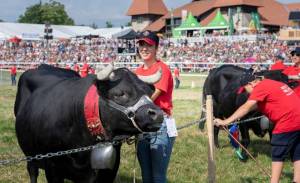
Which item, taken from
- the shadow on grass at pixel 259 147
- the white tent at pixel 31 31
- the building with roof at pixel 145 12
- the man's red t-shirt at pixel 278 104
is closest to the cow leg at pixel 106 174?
the man's red t-shirt at pixel 278 104

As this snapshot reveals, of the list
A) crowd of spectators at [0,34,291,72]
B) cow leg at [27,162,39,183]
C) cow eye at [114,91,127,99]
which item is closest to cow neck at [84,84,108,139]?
cow eye at [114,91,127,99]

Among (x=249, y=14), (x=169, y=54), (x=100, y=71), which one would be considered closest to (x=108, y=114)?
(x=100, y=71)

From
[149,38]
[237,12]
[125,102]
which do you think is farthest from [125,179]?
[237,12]

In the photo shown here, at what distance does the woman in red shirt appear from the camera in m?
4.92

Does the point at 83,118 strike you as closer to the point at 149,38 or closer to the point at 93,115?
the point at 93,115

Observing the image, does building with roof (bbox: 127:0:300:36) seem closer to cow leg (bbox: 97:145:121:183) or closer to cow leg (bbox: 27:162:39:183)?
cow leg (bbox: 27:162:39:183)

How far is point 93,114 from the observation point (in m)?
4.40

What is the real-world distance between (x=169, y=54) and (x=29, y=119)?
4196 cm

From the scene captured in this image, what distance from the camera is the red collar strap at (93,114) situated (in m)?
4.39

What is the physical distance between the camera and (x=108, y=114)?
4.33m

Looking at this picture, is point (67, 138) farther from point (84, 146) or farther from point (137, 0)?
point (137, 0)

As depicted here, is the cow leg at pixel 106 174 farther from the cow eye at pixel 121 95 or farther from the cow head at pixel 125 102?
the cow eye at pixel 121 95

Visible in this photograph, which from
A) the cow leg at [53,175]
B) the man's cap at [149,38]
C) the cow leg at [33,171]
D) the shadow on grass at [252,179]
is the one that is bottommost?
the shadow on grass at [252,179]

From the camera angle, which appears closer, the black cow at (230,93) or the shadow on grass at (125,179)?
the shadow on grass at (125,179)
